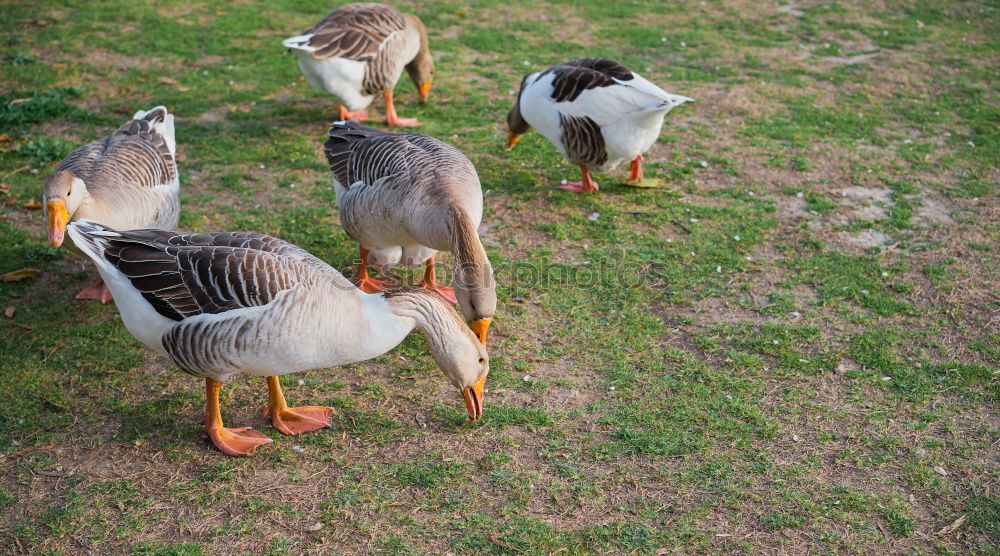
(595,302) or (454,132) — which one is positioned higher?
(454,132)

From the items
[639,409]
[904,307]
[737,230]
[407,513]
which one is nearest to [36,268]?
[407,513]

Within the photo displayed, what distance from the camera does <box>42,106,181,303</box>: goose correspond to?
442cm

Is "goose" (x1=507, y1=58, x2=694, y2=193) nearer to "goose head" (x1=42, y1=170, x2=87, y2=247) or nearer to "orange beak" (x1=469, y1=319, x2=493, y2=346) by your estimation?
"orange beak" (x1=469, y1=319, x2=493, y2=346)

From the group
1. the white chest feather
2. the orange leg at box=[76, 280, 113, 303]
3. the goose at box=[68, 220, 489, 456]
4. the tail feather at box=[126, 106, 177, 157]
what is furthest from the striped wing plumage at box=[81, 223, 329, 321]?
the white chest feather

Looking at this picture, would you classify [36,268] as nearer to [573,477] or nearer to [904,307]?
[573,477]

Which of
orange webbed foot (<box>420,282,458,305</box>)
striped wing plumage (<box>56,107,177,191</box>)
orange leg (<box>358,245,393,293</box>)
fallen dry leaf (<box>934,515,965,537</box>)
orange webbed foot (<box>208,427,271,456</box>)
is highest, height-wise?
striped wing plumage (<box>56,107,177,191</box>)

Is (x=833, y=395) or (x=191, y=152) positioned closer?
(x=833, y=395)

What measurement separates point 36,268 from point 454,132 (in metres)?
3.78

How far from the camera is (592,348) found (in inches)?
186

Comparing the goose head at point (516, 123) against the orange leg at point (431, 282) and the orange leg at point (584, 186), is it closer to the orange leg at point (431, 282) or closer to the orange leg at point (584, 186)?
the orange leg at point (584, 186)

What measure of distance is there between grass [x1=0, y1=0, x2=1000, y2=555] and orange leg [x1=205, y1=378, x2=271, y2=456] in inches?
3.1

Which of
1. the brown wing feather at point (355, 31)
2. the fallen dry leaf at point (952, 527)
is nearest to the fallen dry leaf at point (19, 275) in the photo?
the brown wing feather at point (355, 31)

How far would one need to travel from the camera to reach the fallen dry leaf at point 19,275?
5.17 m

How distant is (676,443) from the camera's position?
156 inches
